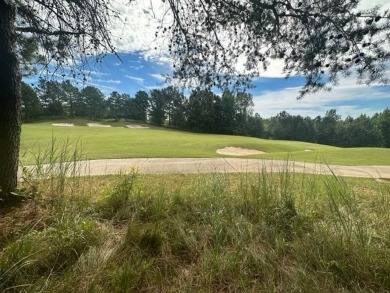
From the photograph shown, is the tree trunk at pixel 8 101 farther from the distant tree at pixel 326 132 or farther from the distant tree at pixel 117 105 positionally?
the distant tree at pixel 326 132

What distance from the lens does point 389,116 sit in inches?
2261

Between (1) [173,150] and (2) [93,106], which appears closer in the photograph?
(1) [173,150]

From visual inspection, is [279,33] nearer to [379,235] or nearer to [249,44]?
[249,44]

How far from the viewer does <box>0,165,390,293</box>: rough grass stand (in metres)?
1.66

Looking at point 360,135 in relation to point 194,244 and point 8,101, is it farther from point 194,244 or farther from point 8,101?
point 8,101

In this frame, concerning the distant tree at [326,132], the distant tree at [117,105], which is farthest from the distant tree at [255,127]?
the distant tree at [117,105]

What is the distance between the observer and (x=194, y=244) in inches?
84.8

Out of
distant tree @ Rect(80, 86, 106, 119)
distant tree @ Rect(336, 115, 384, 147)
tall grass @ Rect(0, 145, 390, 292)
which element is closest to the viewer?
tall grass @ Rect(0, 145, 390, 292)

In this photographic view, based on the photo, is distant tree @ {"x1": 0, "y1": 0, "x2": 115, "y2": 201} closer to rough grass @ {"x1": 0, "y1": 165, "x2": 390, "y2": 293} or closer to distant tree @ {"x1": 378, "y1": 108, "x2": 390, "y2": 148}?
rough grass @ {"x1": 0, "y1": 165, "x2": 390, "y2": 293}

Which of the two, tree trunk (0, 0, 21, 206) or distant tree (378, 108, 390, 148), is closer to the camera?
tree trunk (0, 0, 21, 206)

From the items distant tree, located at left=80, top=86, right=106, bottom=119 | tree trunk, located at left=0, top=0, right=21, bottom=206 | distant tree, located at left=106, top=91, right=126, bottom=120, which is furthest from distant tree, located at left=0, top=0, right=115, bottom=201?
distant tree, located at left=106, top=91, right=126, bottom=120

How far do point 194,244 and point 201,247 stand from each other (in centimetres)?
7

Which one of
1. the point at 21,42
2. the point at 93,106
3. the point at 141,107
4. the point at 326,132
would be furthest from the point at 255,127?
the point at 21,42

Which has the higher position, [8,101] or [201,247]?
[8,101]
